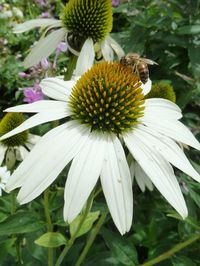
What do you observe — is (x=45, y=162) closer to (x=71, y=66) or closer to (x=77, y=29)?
(x=71, y=66)

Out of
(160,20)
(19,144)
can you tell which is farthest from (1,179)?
(160,20)

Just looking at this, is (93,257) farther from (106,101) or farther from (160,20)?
(160,20)

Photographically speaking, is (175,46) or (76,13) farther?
(175,46)

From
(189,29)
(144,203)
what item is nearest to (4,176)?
(144,203)

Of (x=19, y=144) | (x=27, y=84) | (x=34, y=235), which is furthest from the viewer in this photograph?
(x=27, y=84)

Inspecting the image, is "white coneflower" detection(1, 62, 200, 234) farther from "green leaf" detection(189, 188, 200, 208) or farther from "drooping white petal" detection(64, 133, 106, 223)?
"green leaf" detection(189, 188, 200, 208)

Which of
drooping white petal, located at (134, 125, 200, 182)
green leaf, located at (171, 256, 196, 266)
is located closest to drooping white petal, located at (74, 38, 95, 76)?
drooping white petal, located at (134, 125, 200, 182)

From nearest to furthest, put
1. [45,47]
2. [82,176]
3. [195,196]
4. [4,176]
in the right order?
[82,176] → [195,196] → [45,47] → [4,176]
